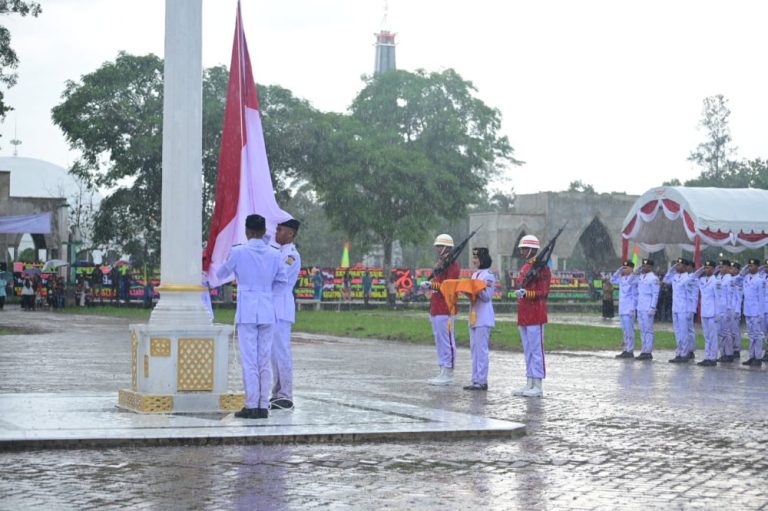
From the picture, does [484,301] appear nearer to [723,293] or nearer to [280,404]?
[280,404]

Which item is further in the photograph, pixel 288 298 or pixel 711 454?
pixel 288 298

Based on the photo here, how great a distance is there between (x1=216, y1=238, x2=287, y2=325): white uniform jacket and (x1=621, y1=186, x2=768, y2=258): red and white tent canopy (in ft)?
83.3

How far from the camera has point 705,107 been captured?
86.3 m

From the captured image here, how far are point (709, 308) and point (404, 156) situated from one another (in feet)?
125

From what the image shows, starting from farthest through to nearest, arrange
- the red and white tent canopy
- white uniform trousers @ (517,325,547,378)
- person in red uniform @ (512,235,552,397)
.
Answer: the red and white tent canopy
person in red uniform @ (512,235,552,397)
white uniform trousers @ (517,325,547,378)

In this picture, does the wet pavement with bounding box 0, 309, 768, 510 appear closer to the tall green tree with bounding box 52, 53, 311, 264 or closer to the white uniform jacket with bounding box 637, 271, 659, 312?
the white uniform jacket with bounding box 637, 271, 659, 312

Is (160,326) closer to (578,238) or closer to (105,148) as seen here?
(105,148)

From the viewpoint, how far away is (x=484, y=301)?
1720 centimetres

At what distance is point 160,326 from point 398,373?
7709 millimetres

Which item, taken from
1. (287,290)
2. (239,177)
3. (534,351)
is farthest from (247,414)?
(534,351)

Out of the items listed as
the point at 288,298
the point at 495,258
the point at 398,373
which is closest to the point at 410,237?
the point at 495,258

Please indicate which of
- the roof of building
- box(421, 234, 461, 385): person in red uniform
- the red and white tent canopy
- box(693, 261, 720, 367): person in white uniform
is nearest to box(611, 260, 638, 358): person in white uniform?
box(693, 261, 720, 367): person in white uniform

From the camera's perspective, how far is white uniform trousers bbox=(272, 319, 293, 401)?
44.0 feet

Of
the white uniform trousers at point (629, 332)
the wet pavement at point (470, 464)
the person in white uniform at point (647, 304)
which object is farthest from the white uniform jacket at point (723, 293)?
the wet pavement at point (470, 464)
